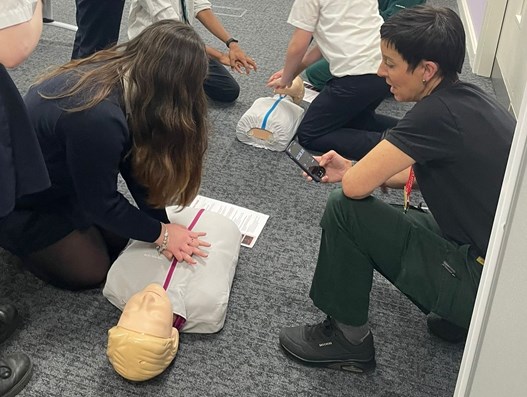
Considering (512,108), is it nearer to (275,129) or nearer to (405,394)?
(275,129)

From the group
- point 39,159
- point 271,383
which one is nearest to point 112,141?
point 39,159

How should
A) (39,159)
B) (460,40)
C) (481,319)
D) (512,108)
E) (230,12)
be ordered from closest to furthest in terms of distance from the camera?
(481,319) < (39,159) < (460,40) < (512,108) < (230,12)

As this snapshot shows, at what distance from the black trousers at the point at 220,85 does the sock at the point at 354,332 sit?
145 centimetres

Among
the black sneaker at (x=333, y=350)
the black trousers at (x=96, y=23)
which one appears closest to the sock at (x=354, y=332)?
the black sneaker at (x=333, y=350)

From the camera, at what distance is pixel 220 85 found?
9.18 feet

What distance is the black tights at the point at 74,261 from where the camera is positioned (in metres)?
1.71

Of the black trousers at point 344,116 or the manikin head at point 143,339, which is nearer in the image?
the manikin head at point 143,339

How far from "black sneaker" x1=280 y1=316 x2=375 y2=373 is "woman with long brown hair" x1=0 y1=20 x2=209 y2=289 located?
0.36m

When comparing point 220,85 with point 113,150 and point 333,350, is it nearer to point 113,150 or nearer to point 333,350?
point 113,150

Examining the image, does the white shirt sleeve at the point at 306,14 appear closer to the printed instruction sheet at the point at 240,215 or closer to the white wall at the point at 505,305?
the printed instruction sheet at the point at 240,215

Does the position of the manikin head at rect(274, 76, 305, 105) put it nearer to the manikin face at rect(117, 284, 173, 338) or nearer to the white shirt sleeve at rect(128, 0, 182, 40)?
the white shirt sleeve at rect(128, 0, 182, 40)

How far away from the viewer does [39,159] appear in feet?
4.22

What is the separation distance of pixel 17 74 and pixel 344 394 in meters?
2.17

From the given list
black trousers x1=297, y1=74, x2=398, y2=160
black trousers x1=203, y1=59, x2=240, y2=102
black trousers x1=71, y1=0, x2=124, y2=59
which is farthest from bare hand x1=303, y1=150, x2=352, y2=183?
black trousers x1=71, y1=0, x2=124, y2=59
